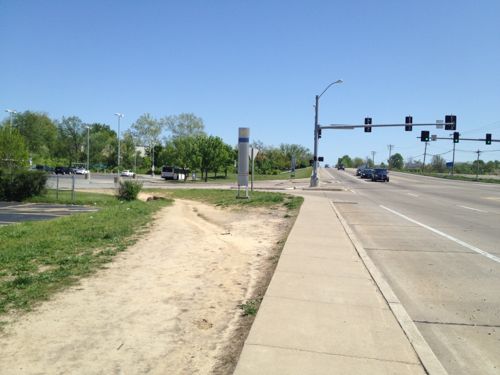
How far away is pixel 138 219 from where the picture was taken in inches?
571

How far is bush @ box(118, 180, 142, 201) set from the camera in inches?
992

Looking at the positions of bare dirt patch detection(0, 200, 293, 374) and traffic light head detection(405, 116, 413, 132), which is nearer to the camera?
bare dirt patch detection(0, 200, 293, 374)

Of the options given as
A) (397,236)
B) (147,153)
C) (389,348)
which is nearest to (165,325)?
(389,348)

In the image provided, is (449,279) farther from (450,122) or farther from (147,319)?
(450,122)

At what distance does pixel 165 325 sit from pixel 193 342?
55 centimetres

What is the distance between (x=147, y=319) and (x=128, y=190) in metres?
20.9

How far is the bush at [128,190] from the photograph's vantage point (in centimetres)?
2520

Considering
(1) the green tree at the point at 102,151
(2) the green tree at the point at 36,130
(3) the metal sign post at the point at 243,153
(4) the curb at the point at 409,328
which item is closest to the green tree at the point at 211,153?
(3) the metal sign post at the point at 243,153

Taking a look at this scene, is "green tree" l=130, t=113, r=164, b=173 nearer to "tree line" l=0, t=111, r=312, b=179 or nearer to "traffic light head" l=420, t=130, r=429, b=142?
"tree line" l=0, t=111, r=312, b=179

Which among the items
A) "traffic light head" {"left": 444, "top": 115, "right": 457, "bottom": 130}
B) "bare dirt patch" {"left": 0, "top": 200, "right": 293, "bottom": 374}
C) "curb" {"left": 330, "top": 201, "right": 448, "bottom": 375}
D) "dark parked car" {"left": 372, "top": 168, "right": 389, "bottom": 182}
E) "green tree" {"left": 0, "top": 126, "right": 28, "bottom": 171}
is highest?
"traffic light head" {"left": 444, "top": 115, "right": 457, "bottom": 130}

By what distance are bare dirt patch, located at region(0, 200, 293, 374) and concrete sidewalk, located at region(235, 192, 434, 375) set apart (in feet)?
0.94

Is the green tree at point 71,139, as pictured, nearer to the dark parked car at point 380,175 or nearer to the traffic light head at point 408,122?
the dark parked car at point 380,175

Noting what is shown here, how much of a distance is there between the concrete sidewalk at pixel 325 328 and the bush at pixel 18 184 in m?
21.7

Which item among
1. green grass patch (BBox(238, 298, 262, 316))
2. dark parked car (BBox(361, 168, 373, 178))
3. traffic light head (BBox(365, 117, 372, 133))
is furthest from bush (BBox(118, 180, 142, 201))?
dark parked car (BBox(361, 168, 373, 178))
